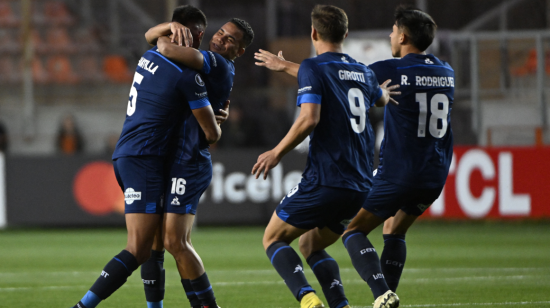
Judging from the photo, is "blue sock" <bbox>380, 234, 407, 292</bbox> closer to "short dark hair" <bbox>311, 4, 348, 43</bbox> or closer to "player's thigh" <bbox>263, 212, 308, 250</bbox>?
"player's thigh" <bbox>263, 212, 308, 250</bbox>

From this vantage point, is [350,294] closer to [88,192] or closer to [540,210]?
[540,210]

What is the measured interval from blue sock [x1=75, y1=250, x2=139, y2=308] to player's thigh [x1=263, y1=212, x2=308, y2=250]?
849 mm

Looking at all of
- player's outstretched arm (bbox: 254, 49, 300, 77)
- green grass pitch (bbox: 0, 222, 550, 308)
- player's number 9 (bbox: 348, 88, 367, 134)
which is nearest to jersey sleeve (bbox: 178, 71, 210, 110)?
player's outstretched arm (bbox: 254, 49, 300, 77)

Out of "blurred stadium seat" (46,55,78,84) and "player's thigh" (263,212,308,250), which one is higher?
"blurred stadium seat" (46,55,78,84)

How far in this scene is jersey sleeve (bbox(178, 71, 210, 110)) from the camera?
4.64 metres

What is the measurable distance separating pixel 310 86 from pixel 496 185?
923 centimetres

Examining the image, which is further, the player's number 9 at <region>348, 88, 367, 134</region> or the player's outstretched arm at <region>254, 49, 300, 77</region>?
the player's outstretched arm at <region>254, 49, 300, 77</region>

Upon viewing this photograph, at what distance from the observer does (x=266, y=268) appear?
855 centimetres

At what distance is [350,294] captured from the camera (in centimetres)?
650

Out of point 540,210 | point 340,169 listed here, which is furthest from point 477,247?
point 340,169

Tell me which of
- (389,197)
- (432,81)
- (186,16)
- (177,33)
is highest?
(186,16)

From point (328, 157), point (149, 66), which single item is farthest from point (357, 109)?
point (149, 66)

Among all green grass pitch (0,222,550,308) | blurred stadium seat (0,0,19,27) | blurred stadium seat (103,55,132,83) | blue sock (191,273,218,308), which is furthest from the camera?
blurred stadium seat (0,0,19,27)

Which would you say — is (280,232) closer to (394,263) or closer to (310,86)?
(310,86)
